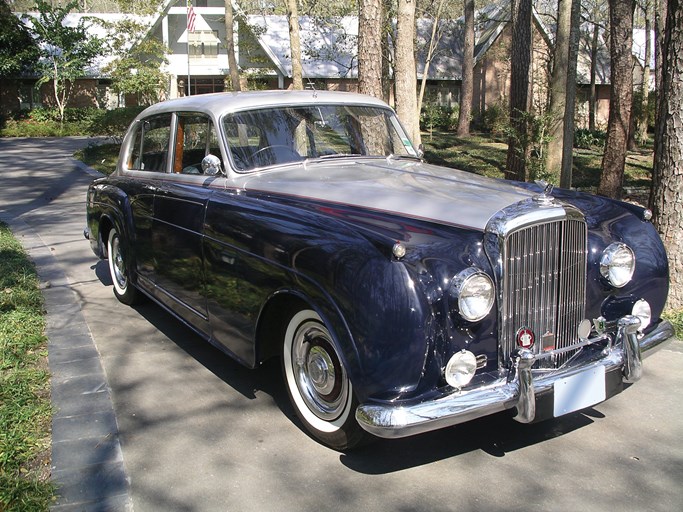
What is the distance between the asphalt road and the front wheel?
5.8 inches

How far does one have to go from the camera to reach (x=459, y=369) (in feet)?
9.88

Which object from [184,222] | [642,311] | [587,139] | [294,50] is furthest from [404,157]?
[587,139]

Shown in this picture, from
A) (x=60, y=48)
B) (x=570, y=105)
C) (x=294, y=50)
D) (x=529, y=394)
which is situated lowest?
(x=529, y=394)

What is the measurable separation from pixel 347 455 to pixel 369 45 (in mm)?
6858

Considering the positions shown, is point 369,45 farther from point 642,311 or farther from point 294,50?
point 294,50

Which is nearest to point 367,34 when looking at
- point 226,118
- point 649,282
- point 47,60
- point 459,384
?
point 226,118

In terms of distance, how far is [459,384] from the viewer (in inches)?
118

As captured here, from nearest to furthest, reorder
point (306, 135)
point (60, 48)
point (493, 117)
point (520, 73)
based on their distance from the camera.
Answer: point (306, 135) < point (520, 73) < point (493, 117) < point (60, 48)

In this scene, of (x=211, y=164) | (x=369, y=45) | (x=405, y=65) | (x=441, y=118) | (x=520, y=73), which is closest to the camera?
(x=211, y=164)

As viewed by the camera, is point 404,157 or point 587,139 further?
point 587,139

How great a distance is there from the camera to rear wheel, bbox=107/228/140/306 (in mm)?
6035

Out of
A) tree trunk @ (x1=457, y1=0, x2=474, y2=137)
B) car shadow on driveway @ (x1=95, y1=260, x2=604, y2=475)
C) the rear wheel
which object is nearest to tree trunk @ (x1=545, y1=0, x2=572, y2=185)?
the rear wheel

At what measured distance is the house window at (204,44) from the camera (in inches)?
1401

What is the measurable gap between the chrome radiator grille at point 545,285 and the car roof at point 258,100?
2.23m
